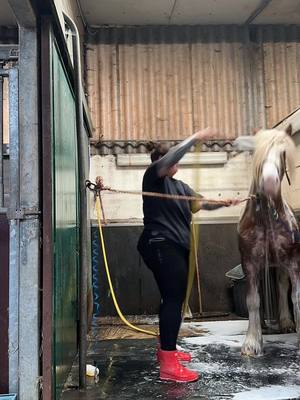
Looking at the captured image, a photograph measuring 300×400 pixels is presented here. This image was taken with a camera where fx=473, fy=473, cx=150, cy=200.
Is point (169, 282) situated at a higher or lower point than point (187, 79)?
lower

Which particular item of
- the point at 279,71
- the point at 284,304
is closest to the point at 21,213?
the point at 284,304

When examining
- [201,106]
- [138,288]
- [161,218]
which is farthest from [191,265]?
[201,106]

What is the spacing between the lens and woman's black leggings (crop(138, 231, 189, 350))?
302 centimetres

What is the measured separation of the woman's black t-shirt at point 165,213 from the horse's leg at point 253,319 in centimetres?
105

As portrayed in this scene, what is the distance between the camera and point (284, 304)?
4.75m

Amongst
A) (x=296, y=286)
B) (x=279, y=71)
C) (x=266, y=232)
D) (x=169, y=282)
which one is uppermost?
(x=279, y=71)

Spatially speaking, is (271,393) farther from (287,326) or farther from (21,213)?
(287,326)

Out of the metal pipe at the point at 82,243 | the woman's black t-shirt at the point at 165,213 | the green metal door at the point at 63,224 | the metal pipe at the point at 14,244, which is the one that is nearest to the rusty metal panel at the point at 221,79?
the green metal door at the point at 63,224

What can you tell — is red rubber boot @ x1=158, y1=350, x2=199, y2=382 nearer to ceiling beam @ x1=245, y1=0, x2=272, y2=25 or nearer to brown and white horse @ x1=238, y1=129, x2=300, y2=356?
brown and white horse @ x1=238, y1=129, x2=300, y2=356

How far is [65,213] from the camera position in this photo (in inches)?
116

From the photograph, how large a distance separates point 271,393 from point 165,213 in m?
1.26

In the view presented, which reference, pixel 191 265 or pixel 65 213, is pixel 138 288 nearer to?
pixel 191 265

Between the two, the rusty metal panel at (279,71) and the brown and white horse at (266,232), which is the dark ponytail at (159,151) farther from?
the rusty metal panel at (279,71)

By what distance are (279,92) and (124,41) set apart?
2312mm
